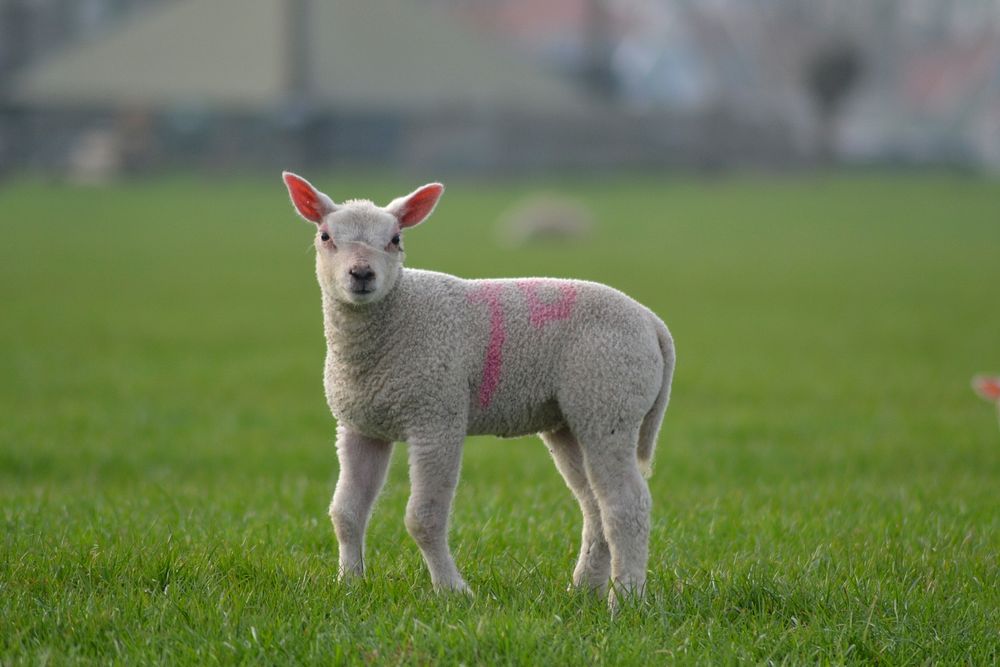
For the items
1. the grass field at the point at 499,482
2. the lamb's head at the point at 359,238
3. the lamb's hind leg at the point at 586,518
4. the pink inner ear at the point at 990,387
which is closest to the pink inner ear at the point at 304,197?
the lamb's head at the point at 359,238

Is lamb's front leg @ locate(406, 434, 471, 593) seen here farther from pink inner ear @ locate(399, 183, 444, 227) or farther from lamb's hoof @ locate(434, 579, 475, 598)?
pink inner ear @ locate(399, 183, 444, 227)

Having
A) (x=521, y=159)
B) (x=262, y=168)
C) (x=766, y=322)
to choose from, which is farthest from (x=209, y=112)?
(x=766, y=322)

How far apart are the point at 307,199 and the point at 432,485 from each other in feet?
3.18

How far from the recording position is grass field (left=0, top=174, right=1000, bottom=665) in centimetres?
392

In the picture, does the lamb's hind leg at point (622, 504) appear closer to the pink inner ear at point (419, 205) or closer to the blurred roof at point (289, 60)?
the pink inner ear at point (419, 205)

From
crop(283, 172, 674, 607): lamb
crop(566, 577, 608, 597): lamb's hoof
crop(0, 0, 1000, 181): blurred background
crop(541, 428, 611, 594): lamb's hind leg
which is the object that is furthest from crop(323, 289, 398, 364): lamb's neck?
crop(0, 0, 1000, 181): blurred background

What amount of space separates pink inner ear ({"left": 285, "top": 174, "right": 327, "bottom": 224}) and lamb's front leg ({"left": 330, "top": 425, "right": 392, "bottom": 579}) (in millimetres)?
694

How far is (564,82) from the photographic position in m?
58.3

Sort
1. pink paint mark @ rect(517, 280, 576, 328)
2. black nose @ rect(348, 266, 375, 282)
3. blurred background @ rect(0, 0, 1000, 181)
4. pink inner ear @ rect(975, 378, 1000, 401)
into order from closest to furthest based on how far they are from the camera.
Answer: black nose @ rect(348, 266, 375, 282) → pink paint mark @ rect(517, 280, 576, 328) → pink inner ear @ rect(975, 378, 1000, 401) → blurred background @ rect(0, 0, 1000, 181)

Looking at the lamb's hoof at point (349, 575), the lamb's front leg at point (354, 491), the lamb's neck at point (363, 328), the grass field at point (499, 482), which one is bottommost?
the grass field at point (499, 482)

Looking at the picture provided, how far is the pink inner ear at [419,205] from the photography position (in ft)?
14.0

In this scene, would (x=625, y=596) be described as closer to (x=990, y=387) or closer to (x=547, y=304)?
(x=547, y=304)

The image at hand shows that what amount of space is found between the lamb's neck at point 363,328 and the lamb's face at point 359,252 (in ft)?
0.24

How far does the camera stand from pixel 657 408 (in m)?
4.47
